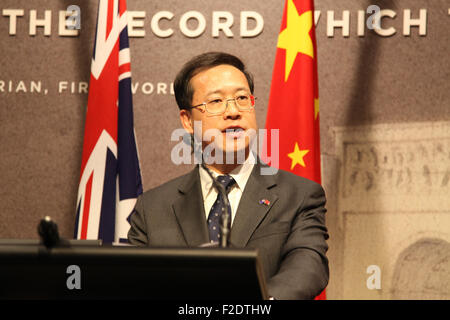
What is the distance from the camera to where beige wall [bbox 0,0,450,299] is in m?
3.44

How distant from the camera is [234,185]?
6.70ft

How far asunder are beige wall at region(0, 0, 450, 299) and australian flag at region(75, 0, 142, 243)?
17.0 inches

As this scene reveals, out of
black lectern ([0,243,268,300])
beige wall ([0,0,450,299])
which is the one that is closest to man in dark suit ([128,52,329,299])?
black lectern ([0,243,268,300])

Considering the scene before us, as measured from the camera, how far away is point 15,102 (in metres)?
3.65

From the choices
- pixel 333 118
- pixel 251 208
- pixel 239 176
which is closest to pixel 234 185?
pixel 239 176

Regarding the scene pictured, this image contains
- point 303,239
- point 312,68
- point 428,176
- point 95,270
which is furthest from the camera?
point 428,176

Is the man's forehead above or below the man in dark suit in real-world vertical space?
above

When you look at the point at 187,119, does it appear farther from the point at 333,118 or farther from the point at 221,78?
the point at 333,118

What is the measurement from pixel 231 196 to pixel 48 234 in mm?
1050

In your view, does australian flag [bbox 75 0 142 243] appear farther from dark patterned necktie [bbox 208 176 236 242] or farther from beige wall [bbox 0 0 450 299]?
dark patterned necktie [bbox 208 176 236 242]

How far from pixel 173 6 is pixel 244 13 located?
0.45 m

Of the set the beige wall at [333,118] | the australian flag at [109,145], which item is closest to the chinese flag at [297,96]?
the beige wall at [333,118]
